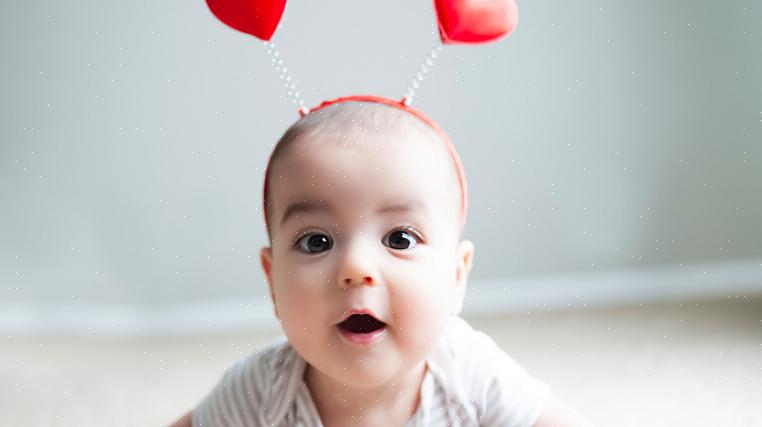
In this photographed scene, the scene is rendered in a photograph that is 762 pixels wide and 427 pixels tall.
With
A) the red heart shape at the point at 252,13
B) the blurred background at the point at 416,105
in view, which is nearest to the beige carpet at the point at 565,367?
the blurred background at the point at 416,105

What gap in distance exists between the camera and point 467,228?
1590mm

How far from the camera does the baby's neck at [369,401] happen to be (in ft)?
3.16

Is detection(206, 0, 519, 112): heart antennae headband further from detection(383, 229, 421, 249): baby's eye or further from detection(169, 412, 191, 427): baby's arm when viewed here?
detection(169, 412, 191, 427): baby's arm

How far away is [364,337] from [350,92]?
730 millimetres

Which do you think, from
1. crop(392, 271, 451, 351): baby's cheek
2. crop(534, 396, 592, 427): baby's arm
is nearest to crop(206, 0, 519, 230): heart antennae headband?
crop(392, 271, 451, 351): baby's cheek

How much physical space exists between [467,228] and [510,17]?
65 cm

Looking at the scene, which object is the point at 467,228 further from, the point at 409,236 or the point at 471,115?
the point at 409,236

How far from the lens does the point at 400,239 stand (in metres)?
0.86

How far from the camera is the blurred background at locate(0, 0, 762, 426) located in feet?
4.89

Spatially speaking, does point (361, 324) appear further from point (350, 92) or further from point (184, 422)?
point (350, 92)

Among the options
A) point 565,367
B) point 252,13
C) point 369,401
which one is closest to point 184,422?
point 369,401

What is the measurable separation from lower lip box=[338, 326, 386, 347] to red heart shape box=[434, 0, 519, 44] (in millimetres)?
319

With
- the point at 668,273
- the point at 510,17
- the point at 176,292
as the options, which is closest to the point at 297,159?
the point at 510,17

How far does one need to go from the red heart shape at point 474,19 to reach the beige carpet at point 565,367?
54 cm
